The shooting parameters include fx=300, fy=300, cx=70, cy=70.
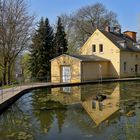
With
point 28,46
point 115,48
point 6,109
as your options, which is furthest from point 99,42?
point 6,109

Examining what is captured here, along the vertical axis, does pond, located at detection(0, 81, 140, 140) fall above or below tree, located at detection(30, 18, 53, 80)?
below

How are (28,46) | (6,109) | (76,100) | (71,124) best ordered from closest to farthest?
(71,124) → (6,109) → (76,100) → (28,46)

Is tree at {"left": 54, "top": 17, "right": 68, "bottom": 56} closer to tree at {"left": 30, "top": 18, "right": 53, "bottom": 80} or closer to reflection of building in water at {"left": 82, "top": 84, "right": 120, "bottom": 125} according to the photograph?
tree at {"left": 30, "top": 18, "right": 53, "bottom": 80}

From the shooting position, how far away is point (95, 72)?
37719 mm

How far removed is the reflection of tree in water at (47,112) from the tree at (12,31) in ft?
39.8

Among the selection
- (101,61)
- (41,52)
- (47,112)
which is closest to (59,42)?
(41,52)

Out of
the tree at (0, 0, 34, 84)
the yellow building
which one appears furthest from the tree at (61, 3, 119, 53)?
the tree at (0, 0, 34, 84)

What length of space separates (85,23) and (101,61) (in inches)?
523

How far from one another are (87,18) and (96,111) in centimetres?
3663

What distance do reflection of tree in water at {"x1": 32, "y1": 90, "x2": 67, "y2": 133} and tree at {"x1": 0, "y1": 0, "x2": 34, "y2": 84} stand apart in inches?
478

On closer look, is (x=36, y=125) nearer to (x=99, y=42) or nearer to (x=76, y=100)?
(x=76, y=100)

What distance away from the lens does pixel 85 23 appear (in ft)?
165

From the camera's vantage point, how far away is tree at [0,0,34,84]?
3195cm

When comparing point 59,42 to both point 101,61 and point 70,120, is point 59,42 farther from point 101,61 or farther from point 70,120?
point 70,120
